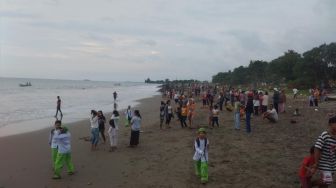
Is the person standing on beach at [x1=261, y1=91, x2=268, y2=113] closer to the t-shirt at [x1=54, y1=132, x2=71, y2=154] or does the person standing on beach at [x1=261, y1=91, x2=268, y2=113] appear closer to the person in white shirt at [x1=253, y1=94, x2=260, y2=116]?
the person in white shirt at [x1=253, y1=94, x2=260, y2=116]

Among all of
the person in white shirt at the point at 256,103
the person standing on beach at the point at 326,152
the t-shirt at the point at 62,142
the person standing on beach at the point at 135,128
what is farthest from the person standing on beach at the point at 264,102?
the person standing on beach at the point at 326,152

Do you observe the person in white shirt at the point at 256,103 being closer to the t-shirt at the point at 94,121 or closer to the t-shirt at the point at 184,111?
the t-shirt at the point at 184,111

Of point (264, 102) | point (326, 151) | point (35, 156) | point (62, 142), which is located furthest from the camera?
point (264, 102)

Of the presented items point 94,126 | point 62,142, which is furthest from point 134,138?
point 62,142

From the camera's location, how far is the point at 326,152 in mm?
6438

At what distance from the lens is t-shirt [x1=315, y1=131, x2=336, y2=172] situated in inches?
249

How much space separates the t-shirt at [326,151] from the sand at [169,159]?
3.55 meters

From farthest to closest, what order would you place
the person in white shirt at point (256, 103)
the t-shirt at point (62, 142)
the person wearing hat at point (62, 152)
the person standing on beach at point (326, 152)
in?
the person in white shirt at point (256, 103)
the t-shirt at point (62, 142)
the person wearing hat at point (62, 152)
the person standing on beach at point (326, 152)

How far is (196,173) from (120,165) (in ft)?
9.51

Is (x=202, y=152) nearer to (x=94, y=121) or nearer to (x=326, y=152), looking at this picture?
(x=326, y=152)

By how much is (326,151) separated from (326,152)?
0.03 meters

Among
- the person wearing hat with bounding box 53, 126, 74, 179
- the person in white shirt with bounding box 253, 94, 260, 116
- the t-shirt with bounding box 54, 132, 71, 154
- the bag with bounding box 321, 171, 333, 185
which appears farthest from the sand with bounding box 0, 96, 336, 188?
the person in white shirt with bounding box 253, 94, 260, 116

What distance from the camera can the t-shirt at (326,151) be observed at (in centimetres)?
633

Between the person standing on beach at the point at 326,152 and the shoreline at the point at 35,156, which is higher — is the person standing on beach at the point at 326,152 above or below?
above
